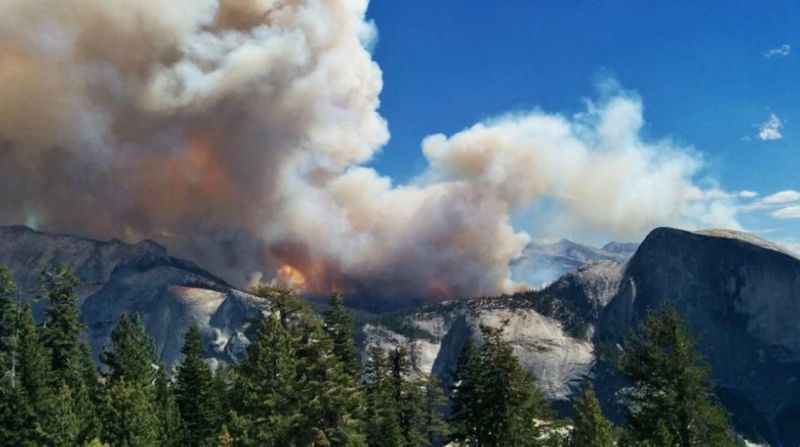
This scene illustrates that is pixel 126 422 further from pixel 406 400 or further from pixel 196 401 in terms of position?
pixel 406 400

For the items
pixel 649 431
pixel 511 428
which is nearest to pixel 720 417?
pixel 649 431

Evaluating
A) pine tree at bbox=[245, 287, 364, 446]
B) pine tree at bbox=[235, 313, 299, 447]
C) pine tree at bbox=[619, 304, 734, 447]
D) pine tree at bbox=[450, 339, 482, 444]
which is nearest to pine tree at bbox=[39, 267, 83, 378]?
pine tree at bbox=[245, 287, 364, 446]

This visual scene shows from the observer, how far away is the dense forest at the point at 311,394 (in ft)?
126

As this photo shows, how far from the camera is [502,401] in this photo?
49.3 meters

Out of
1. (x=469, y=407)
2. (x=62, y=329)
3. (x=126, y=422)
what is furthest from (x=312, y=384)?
(x=62, y=329)

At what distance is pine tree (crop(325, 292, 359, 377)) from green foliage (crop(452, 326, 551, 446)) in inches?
485

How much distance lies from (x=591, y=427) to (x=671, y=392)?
554 centimetres

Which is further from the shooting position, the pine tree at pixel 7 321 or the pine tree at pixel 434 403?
the pine tree at pixel 7 321

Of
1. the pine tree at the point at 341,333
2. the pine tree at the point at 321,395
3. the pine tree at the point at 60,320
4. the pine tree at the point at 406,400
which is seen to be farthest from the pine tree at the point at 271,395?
the pine tree at the point at 60,320

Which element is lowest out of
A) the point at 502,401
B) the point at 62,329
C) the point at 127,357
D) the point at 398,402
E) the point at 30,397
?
the point at 30,397

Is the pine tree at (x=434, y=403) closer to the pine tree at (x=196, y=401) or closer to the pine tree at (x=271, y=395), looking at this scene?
the pine tree at (x=271, y=395)

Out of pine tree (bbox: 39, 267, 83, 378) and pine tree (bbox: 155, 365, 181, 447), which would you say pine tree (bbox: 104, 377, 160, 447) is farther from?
pine tree (bbox: 39, 267, 83, 378)

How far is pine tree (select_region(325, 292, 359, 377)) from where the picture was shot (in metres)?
57.1

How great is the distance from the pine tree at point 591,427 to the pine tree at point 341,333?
21.7 metres
